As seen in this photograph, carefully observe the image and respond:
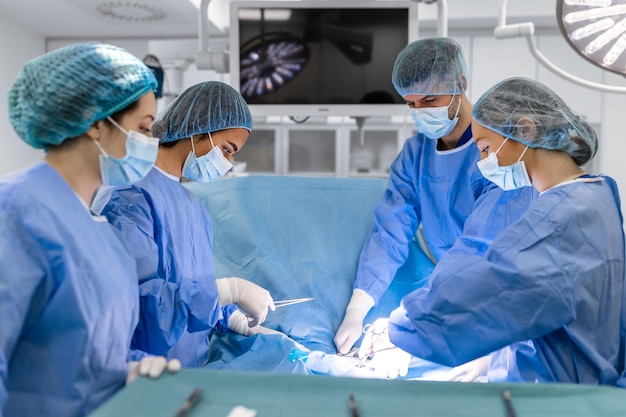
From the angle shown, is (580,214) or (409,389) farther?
(580,214)

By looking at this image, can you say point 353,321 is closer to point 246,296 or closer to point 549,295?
point 246,296

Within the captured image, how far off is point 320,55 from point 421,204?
987 mm

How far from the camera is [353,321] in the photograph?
190 centimetres

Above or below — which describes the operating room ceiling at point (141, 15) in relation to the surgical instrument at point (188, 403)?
above

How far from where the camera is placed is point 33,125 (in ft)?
3.37

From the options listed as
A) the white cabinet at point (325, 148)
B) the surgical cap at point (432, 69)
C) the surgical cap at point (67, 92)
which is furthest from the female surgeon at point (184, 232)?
the white cabinet at point (325, 148)

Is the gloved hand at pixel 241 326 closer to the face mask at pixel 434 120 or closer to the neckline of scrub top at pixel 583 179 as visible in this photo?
the face mask at pixel 434 120

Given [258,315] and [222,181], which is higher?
[222,181]

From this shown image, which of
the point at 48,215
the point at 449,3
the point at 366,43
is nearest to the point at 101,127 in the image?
the point at 48,215

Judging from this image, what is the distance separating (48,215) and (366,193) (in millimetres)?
1440

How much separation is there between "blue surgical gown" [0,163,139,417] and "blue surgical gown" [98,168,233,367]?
0.70ft

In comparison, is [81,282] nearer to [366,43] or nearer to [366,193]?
[366,193]

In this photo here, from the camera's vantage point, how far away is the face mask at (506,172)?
1.38 meters

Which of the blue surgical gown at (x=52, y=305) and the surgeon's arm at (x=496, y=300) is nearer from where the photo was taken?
the blue surgical gown at (x=52, y=305)
